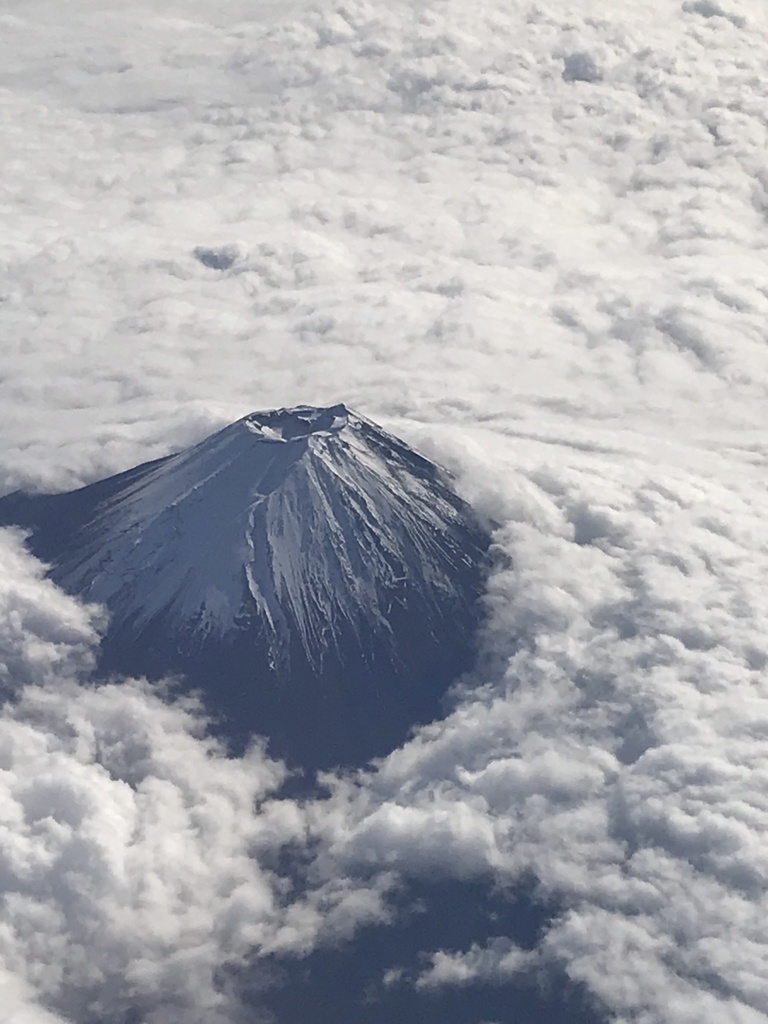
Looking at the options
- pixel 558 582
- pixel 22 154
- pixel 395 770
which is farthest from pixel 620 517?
pixel 22 154

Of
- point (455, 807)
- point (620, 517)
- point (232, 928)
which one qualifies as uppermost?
point (620, 517)

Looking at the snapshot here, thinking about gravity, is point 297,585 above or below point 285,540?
below

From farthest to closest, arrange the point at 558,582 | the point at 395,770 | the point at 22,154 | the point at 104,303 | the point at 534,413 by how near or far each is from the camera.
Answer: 1. the point at 22,154
2. the point at 104,303
3. the point at 534,413
4. the point at 558,582
5. the point at 395,770

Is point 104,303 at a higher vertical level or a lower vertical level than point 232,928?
higher

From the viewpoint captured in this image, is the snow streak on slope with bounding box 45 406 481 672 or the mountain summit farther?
the mountain summit

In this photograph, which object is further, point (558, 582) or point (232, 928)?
point (558, 582)

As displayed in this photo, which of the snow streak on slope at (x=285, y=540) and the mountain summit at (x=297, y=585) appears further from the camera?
the mountain summit at (x=297, y=585)

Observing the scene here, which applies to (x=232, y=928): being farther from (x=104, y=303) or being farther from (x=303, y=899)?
(x=104, y=303)

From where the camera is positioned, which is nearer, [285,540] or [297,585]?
[285,540]
